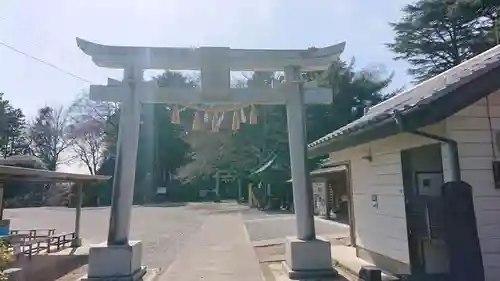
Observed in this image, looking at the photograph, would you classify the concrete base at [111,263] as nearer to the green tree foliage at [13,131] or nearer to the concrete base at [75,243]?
the concrete base at [75,243]

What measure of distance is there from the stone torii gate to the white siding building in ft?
3.19

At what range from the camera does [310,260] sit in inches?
244

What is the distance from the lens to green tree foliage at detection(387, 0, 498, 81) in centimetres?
1962

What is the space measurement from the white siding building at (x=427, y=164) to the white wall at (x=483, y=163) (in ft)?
0.03

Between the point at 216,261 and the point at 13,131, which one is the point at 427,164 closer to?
the point at 216,261

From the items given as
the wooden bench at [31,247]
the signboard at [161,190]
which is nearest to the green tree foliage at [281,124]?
the signboard at [161,190]

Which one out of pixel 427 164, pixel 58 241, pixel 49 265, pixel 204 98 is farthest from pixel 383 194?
pixel 58 241

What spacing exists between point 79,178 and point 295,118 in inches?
331

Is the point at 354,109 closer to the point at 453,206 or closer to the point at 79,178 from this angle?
the point at 79,178

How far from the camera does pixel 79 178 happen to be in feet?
40.1

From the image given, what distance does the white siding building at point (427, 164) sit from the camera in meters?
4.32

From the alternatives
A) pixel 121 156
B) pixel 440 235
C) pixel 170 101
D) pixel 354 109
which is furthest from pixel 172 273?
pixel 354 109

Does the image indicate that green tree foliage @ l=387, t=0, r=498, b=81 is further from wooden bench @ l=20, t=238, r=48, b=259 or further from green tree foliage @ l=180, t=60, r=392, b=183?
wooden bench @ l=20, t=238, r=48, b=259

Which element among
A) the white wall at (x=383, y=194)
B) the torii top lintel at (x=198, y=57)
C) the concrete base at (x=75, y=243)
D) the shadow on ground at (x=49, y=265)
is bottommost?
the shadow on ground at (x=49, y=265)
